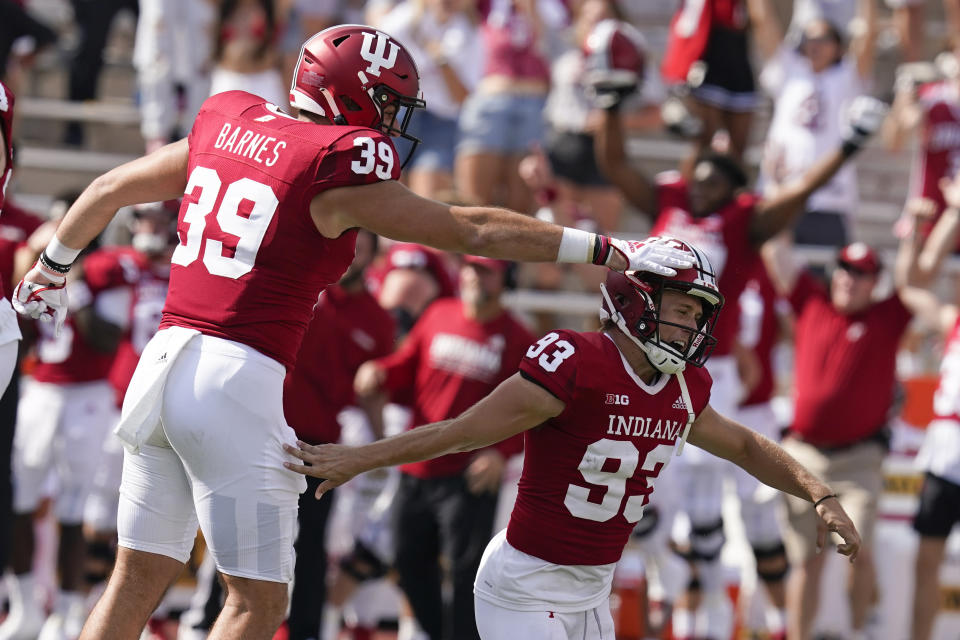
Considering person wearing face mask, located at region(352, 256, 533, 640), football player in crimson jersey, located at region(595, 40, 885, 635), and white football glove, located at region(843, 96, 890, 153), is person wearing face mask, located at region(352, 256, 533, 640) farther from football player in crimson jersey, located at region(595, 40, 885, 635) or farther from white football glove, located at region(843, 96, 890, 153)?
white football glove, located at region(843, 96, 890, 153)

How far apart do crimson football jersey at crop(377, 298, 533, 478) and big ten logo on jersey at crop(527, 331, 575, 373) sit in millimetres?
2462

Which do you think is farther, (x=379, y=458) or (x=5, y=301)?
(x=5, y=301)

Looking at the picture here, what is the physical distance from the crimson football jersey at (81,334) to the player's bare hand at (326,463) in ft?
11.3

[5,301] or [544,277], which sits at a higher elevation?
[5,301]

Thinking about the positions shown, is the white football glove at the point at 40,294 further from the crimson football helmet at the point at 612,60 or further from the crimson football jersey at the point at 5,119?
the crimson football helmet at the point at 612,60

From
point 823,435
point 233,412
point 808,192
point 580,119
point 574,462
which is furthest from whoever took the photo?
point 580,119

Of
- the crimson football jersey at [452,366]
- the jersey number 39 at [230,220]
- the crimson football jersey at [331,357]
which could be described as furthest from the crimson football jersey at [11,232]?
the jersey number 39 at [230,220]

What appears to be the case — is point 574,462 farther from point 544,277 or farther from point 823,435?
point 544,277

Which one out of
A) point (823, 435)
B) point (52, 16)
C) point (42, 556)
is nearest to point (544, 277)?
point (823, 435)

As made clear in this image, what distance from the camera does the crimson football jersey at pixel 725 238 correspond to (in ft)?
23.2

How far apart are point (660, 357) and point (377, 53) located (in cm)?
122

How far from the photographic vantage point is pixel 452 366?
6.77 m

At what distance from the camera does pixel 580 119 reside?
9180mm

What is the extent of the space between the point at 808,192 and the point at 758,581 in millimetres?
2211
